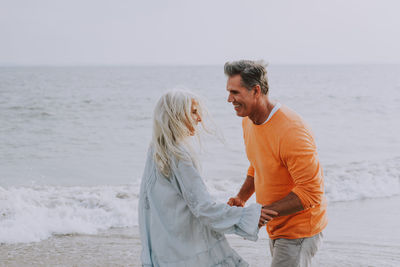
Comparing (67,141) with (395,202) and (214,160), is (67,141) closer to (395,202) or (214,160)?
(214,160)

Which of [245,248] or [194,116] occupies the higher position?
[194,116]

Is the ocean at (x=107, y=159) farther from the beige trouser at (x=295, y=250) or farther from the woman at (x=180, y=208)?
the beige trouser at (x=295, y=250)

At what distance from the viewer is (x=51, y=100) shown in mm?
26625

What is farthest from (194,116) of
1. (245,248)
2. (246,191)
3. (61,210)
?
(61,210)

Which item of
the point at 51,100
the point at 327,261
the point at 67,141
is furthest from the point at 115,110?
the point at 327,261

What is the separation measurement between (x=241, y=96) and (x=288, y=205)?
2.54 feet

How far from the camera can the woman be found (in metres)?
2.53

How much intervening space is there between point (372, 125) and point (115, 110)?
12874mm

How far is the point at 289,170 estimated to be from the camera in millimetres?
2793

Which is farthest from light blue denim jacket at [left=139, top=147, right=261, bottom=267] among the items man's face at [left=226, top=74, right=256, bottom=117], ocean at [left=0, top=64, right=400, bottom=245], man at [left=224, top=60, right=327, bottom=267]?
man's face at [left=226, top=74, right=256, bottom=117]

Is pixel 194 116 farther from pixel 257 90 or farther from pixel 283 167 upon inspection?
pixel 283 167

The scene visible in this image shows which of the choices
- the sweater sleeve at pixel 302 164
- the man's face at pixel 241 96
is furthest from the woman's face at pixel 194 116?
the sweater sleeve at pixel 302 164

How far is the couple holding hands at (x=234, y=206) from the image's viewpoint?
100 inches

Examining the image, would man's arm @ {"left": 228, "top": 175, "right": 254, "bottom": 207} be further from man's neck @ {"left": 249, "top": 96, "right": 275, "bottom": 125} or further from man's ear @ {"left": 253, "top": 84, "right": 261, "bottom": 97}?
man's ear @ {"left": 253, "top": 84, "right": 261, "bottom": 97}
